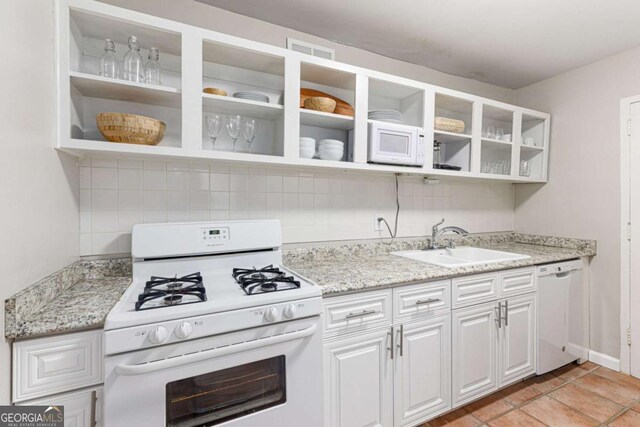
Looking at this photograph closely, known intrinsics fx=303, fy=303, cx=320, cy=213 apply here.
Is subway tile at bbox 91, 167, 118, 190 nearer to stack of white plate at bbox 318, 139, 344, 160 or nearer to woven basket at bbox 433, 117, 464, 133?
stack of white plate at bbox 318, 139, 344, 160

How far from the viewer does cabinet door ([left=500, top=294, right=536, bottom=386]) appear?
1.90 meters

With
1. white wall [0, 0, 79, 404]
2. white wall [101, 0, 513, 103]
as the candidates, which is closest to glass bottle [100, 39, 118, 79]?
white wall [0, 0, 79, 404]

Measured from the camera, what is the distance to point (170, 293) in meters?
1.17

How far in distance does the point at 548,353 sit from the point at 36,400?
2768mm

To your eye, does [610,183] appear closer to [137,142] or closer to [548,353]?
[548,353]

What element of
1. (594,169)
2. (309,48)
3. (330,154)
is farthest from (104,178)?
(594,169)

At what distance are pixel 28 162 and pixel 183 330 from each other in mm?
770

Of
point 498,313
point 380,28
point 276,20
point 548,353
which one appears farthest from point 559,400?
point 276,20

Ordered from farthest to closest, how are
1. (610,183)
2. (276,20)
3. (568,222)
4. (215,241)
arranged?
(568,222), (610,183), (276,20), (215,241)

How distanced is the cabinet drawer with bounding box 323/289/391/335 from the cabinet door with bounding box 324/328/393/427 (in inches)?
2.1

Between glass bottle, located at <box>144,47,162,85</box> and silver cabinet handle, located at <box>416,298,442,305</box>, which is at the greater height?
glass bottle, located at <box>144,47,162,85</box>

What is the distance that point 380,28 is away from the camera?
1908mm

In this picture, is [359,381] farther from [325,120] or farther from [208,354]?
[325,120]

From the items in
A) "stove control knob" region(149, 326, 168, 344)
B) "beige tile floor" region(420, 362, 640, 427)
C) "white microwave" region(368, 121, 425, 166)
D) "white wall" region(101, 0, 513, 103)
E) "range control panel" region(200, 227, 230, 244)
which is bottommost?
"beige tile floor" region(420, 362, 640, 427)
